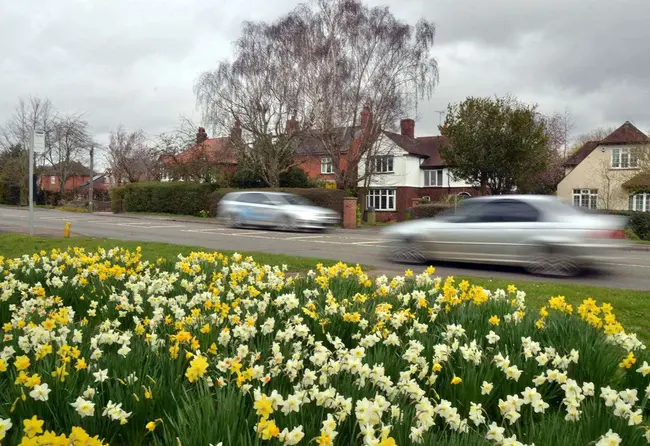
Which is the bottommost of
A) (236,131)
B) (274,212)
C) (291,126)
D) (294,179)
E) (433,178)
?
(274,212)

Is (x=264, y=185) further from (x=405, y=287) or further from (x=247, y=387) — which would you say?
(x=247, y=387)

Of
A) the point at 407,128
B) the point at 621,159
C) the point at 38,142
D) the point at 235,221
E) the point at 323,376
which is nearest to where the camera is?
the point at 323,376

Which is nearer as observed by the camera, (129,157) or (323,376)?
(323,376)

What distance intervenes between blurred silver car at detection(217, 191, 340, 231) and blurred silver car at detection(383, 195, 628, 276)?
11427 millimetres

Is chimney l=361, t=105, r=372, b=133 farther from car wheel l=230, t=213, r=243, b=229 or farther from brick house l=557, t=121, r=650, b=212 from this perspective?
brick house l=557, t=121, r=650, b=212

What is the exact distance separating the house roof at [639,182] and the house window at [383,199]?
723 inches

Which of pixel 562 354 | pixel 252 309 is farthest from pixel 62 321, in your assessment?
pixel 562 354

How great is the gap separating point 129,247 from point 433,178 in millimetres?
40240

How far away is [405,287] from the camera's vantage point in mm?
6254

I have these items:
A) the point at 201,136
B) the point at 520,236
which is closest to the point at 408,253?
the point at 520,236

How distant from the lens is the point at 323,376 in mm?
3156

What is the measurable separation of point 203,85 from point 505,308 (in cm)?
3418

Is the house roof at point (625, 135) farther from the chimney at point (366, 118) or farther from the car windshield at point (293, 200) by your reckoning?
the car windshield at point (293, 200)

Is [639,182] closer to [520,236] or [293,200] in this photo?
[293,200]
